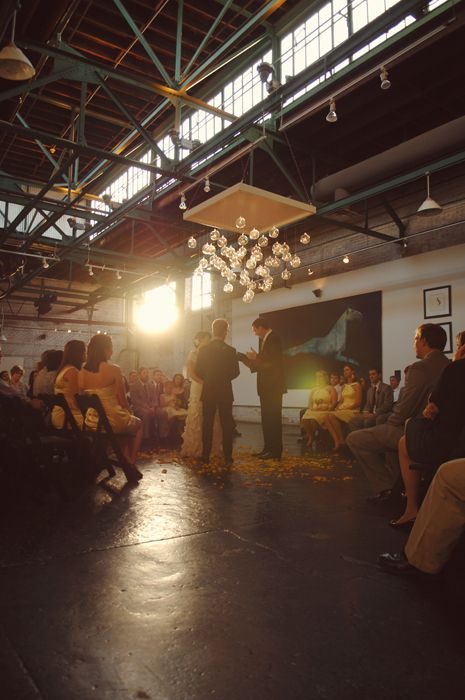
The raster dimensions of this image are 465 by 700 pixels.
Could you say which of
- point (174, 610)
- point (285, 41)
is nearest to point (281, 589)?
point (174, 610)

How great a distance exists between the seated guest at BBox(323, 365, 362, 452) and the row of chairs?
12.7 ft

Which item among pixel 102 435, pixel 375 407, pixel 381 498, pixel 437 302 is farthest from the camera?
pixel 437 302

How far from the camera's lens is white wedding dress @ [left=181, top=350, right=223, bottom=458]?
6.07 meters

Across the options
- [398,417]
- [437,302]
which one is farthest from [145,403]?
[437,302]

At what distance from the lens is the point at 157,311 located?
18.8 meters

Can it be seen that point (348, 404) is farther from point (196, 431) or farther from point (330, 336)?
point (330, 336)

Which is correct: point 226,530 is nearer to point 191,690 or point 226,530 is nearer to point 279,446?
point 191,690

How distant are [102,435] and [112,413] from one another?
222 millimetres

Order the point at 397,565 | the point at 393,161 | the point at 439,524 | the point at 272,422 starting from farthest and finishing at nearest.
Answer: the point at 393,161 < the point at 272,422 < the point at 397,565 < the point at 439,524

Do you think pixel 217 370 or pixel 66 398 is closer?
pixel 66 398

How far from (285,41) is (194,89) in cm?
216

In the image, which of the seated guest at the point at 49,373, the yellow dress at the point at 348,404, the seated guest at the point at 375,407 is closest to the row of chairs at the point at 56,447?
the seated guest at the point at 49,373

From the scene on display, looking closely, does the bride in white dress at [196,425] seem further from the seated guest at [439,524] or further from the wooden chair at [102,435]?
the seated guest at [439,524]

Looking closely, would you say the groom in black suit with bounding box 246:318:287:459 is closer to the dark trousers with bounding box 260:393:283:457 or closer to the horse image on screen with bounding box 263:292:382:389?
the dark trousers with bounding box 260:393:283:457
